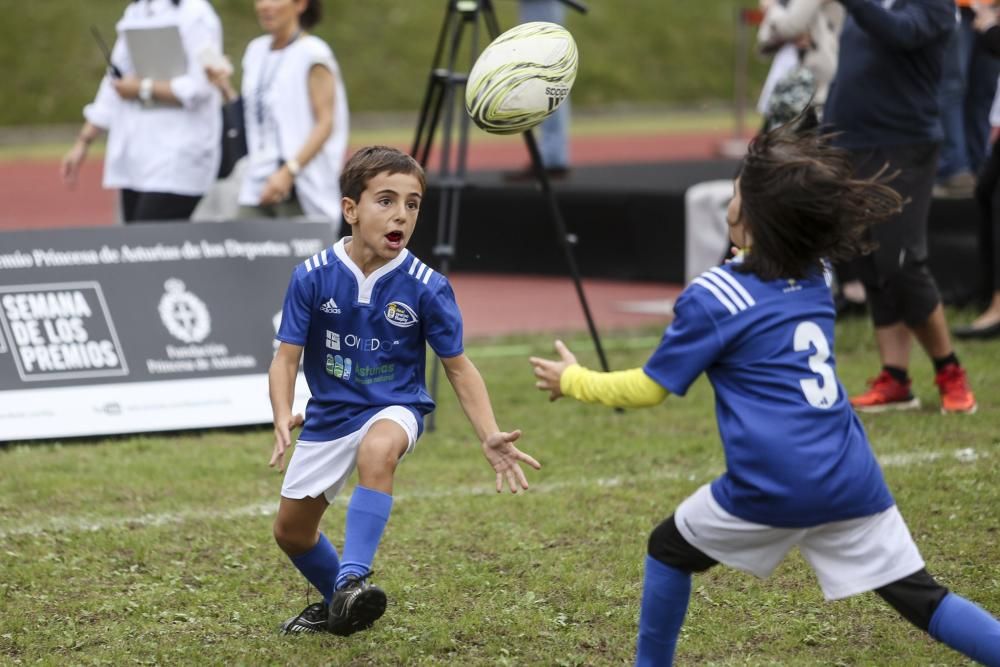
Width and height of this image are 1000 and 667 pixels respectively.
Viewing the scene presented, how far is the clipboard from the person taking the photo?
7.12 metres

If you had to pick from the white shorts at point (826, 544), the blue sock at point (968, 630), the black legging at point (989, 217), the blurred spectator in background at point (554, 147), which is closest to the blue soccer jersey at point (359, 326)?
the white shorts at point (826, 544)

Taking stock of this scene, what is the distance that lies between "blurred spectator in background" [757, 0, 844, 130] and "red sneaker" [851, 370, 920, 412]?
139 centimetres

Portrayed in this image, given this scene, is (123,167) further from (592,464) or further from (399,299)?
(399,299)

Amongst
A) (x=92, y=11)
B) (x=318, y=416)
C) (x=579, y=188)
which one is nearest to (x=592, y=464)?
(x=318, y=416)

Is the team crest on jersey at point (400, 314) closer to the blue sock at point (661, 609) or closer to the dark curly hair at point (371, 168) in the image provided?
the dark curly hair at point (371, 168)

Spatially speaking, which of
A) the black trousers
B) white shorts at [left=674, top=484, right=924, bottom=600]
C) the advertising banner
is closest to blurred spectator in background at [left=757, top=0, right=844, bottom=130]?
the black trousers

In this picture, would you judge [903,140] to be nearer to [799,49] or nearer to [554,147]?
[799,49]

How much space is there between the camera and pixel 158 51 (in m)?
7.12

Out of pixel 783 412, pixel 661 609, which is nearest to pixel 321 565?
pixel 661 609

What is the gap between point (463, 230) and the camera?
37.6 ft

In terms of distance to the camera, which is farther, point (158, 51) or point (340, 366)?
point (158, 51)

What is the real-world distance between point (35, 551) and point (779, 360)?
293 cm

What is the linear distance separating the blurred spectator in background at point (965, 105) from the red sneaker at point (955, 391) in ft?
9.73

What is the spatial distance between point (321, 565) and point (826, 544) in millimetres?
1548
